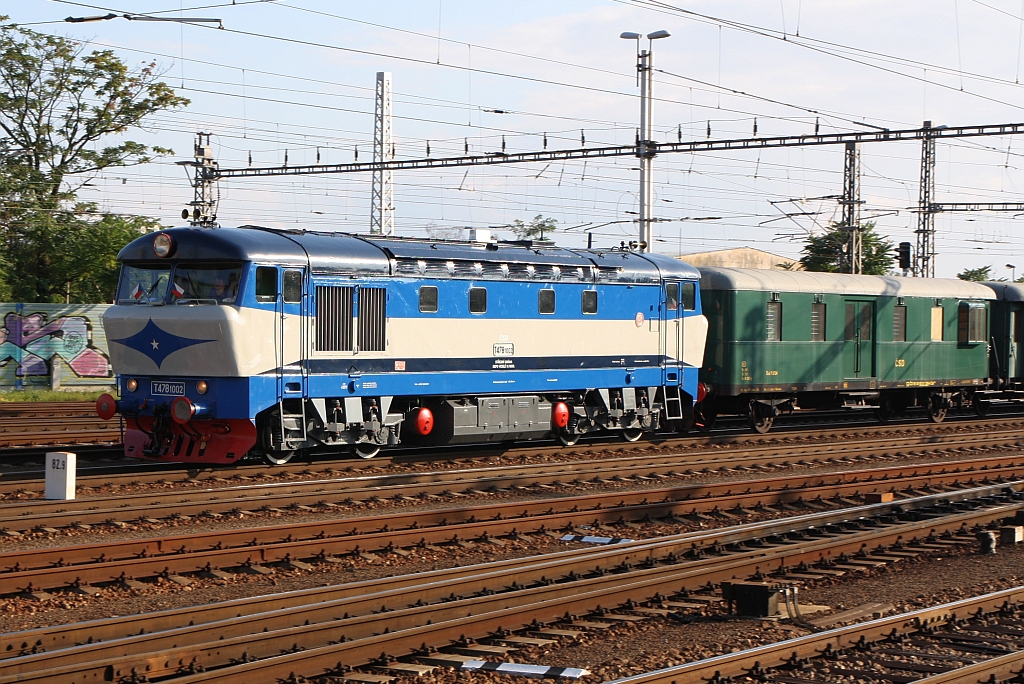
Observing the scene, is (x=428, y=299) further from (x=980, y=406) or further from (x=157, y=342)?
(x=980, y=406)

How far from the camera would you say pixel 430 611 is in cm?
880

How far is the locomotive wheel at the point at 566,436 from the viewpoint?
21416 mm

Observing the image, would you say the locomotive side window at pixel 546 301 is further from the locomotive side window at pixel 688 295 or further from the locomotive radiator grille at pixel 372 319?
the locomotive side window at pixel 688 295

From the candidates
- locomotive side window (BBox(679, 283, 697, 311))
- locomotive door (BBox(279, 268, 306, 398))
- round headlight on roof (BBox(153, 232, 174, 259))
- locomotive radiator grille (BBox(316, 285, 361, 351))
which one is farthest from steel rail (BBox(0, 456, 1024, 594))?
locomotive side window (BBox(679, 283, 697, 311))

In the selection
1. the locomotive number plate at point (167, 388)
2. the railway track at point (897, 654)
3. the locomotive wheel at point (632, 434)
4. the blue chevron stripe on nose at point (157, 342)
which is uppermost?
the blue chevron stripe on nose at point (157, 342)

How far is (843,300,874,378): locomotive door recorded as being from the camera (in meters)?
26.2

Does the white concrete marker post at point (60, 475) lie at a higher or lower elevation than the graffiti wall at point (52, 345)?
lower

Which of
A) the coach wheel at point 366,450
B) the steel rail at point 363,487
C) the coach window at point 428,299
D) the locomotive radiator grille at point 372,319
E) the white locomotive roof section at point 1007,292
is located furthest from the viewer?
the white locomotive roof section at point 1007,292

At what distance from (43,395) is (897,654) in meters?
29.0

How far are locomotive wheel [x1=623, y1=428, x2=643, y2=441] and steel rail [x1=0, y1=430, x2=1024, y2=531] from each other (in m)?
2.52

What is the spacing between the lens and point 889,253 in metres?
55.8

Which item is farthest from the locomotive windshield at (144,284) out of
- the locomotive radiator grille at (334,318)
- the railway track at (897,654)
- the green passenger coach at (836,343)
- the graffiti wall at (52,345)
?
the graffiti wall at (52,345)

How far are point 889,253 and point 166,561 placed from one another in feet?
166

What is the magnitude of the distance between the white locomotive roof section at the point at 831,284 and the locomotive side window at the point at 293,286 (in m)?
10.5
